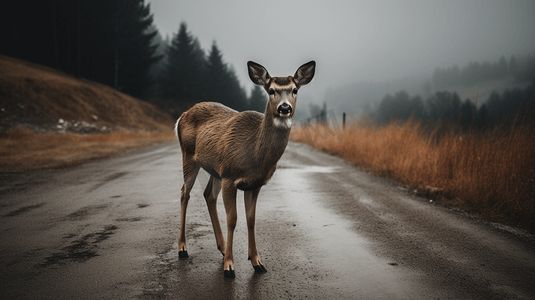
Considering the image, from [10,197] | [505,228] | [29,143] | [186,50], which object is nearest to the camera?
[505,228]

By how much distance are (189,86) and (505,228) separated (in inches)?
1564

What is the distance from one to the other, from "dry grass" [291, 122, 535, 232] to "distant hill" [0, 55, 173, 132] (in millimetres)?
23246

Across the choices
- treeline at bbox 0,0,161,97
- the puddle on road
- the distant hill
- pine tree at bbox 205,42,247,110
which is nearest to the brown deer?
the puddle on road

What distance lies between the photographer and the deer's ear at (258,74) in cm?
317

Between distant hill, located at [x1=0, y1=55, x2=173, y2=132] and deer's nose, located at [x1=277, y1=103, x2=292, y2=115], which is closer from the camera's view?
deer's nose, located at [x1=277, y1=103, x2=292, y2=115]

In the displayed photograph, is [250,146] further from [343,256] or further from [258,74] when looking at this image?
[343,256]

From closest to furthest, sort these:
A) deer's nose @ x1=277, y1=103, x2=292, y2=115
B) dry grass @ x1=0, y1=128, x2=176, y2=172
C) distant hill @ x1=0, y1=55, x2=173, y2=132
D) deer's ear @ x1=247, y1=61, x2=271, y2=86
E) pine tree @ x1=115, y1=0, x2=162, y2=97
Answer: deer's nose @ x1=277, y1=103, x2=292, y2=115
deer's ear @ x1=247, y1=61, x2=271, y2=86
dry grass @ x1=0, y1=128, x2=176, y2=172
distant hill @ x1=0, y1=55, x2=173, y2=132
pine tree @ x1=115, y1=0, x2=162, y2=97

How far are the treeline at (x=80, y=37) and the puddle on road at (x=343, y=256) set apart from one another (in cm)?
3993

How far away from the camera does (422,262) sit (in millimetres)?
3406

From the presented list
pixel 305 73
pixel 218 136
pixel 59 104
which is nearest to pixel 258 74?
pixel 305 73

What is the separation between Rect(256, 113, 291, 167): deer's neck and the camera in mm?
3100

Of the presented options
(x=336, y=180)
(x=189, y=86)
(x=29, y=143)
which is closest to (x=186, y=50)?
(x=189, y=86)

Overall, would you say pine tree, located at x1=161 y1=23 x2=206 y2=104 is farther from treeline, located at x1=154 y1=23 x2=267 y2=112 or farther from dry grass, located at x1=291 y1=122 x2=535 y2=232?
dry grass, located at x1=291 y1=122 x2=535 y2=232

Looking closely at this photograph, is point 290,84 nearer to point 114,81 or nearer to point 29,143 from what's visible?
point 29,143
